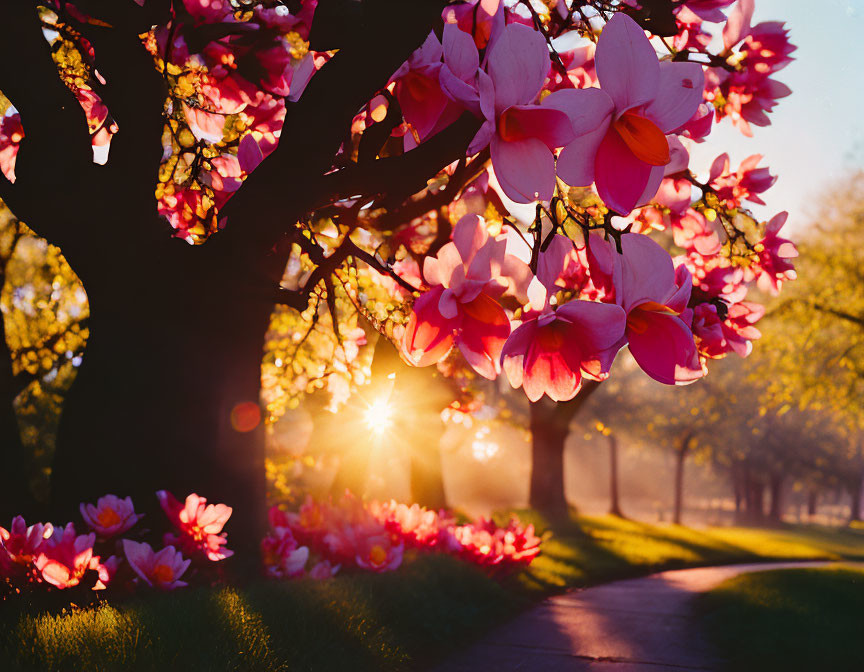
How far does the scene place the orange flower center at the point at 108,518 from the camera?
134 inches

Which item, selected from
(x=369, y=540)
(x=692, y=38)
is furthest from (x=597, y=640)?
(x=692, y=38)

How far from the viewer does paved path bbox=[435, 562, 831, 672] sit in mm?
4488

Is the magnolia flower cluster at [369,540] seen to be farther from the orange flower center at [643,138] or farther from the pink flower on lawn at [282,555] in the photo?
the orange flower center at [643,138]

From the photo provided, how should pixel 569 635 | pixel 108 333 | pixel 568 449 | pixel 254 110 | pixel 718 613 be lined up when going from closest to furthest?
pixel 254 110 < pixel 108 333 < pixel 569 635 < pixel 718 613 < pixel 568 449

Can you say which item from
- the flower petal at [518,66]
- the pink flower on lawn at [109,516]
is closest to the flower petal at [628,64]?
the flower petal at [518,66]

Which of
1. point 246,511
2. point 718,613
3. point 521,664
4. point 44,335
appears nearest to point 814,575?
→ point 718,613

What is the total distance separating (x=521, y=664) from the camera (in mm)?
4434

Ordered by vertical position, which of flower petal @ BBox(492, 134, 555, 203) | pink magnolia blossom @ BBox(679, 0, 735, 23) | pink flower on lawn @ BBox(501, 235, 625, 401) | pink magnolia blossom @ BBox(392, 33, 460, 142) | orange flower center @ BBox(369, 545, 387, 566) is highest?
pink magnolia blossom @ BBox(679, 0, 735, 23)

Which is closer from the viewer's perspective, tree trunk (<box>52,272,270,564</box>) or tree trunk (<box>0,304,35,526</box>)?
tree trunk (<box>52,272,270,564</box>)

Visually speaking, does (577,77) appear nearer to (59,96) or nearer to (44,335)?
(59,96)

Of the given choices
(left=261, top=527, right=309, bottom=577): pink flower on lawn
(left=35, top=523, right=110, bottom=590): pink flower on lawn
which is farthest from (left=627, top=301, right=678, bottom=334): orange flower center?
(left=261, top=527, right=309, bottom=577): pink flower on lawn

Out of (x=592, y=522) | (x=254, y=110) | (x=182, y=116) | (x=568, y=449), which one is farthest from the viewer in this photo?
(x=568, y=449)

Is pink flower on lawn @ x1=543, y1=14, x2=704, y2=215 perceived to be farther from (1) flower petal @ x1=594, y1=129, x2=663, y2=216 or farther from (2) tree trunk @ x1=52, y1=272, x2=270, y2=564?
(2) tree trunk @ x1=52, y1=272, x2=270, y2=564

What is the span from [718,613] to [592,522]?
1264 centimetres
